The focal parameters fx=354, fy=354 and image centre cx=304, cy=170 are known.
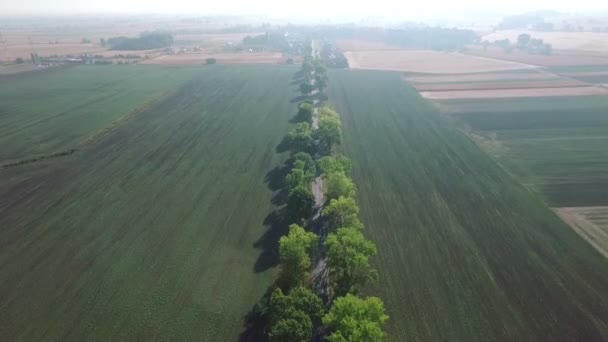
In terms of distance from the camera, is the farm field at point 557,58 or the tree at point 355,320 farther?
the farm field at point 557,58

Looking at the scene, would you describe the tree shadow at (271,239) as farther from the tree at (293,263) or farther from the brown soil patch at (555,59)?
the brown soil patch at (555,59)

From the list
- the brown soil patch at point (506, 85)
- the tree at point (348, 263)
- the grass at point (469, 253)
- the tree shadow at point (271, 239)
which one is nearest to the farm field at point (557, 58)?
the brown soil patch at point (506, 85)

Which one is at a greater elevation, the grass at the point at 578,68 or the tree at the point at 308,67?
the grass at the point at 578,68

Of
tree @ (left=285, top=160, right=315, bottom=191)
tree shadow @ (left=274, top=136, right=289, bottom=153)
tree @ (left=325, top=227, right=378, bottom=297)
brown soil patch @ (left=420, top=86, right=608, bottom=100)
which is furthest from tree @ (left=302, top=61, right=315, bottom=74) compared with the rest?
tree @ (left=325, top=227, right=378, bottom=297)

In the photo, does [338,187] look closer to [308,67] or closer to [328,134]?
[328,134]

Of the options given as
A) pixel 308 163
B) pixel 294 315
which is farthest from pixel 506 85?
pixel 294 315

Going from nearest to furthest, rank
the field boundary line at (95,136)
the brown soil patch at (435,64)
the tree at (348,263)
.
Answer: the tree at (348,263) → the field boundary line at (95,136) → the brown soil patch at (435,64)

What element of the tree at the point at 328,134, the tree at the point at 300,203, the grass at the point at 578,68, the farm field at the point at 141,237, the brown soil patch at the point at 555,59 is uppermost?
the brown soil patch at the point at 555,59

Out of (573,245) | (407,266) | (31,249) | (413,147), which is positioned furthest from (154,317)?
(413,147)
